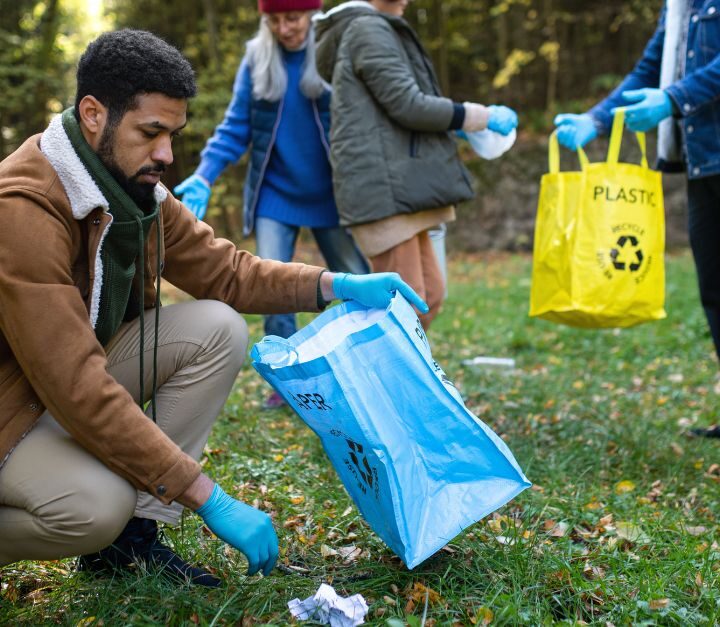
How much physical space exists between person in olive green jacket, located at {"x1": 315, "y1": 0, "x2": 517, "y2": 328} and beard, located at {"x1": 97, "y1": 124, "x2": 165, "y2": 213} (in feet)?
4.45

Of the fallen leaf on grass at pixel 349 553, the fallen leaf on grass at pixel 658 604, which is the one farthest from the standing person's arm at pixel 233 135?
the fallen leaf on grass at pixel 658 604

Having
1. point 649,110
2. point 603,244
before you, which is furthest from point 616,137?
point 603,244

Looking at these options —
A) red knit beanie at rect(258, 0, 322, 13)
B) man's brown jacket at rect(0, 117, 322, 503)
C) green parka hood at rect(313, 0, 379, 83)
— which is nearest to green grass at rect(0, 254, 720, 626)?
man's brown jacket at rect(0, 117, 322, 503)

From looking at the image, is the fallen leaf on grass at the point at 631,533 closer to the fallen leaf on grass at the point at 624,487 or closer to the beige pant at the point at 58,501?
the fallen leaf on grass at the point at 624,487

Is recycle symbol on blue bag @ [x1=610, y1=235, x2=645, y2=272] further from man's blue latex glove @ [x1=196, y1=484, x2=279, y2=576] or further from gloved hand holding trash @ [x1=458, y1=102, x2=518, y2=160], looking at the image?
man's blue latex glove @ [x1=196, y1=484, x2=279, y2=576]

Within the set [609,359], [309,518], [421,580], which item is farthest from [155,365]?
[609,359]

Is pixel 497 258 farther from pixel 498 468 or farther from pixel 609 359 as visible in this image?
pixel 498 468

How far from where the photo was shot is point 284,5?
11.1 ft

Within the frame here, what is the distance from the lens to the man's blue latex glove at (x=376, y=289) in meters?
2.03

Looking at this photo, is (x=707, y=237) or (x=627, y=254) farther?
(x=707, y=237)

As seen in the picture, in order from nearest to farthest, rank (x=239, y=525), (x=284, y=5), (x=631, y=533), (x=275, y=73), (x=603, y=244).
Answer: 1. (x=239, y=525)
2. (x=631, y=533)
3. (x=603, y=244)
4. (x=284, y=5)
5. (x=275, y=73)

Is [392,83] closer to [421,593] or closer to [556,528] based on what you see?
[556,528]

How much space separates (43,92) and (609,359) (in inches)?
337

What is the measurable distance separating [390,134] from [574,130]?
77cm
